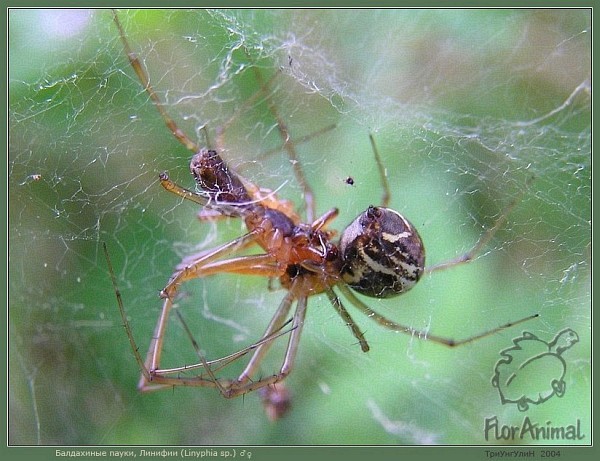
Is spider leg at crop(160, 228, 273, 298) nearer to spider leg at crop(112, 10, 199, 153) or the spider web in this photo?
the spider web

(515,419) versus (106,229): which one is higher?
(106,229)

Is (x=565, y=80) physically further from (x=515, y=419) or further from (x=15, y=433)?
(x=15, y=433)

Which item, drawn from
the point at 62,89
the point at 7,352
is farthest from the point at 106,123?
the point at 7,352

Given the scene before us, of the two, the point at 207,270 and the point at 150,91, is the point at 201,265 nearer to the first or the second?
the point at 207,270

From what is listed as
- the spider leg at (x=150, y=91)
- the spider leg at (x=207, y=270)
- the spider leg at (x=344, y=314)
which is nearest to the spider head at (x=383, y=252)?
the spider leg at (x=344, y=314)

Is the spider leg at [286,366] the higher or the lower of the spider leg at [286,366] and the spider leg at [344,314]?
the lower

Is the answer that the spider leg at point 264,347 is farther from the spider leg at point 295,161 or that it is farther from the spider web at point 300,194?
the spider leg at point 295,161
